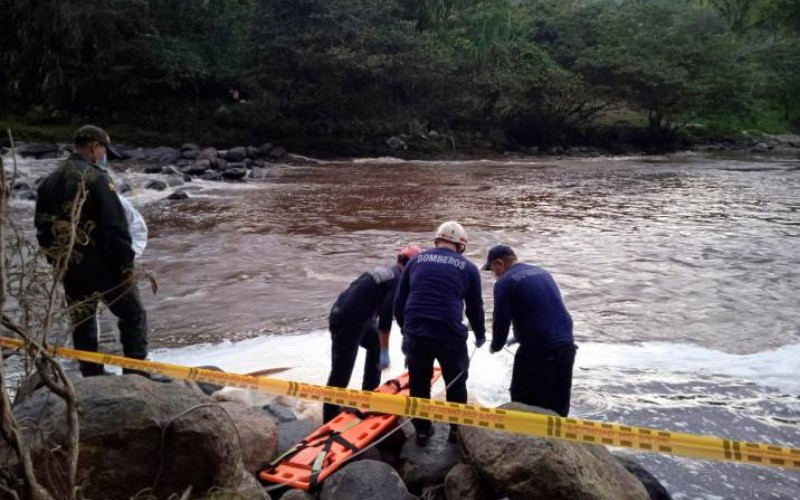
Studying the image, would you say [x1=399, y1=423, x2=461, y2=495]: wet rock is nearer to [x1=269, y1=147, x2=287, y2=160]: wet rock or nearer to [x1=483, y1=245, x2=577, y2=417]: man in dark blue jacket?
[x1=483, y1=245, x2=577, y2=417]: man in dark blue jacket

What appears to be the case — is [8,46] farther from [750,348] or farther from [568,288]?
[750,348]

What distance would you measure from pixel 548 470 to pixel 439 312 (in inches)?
52.2

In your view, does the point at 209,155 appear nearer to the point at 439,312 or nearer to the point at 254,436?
the point at 439,312

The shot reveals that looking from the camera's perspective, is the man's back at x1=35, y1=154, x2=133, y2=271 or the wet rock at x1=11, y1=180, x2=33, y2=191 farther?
the wet rock at x1=11, y1=180, x2=33, y2=191

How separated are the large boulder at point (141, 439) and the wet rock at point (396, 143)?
29.7 metres

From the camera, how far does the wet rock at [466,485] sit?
11.0 ft

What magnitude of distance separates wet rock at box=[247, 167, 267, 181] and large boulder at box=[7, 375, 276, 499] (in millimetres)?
19386

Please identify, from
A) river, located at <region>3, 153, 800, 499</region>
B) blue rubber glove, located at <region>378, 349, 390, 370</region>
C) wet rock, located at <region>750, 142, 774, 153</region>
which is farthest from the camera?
wet rock, located at <region>750, 142, 774, 153</region>

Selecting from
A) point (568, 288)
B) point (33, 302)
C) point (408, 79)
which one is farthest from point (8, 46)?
point (33, 302)

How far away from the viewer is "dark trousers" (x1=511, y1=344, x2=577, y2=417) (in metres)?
4.41

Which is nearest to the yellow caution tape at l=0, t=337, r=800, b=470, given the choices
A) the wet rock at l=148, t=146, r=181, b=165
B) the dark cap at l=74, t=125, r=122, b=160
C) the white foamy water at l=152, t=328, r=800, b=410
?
the dark cap at l=74, t=125, r=122, b=160

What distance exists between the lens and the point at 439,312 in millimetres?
4152

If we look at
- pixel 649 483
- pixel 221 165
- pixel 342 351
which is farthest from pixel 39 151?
pixel 649 483

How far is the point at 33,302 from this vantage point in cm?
257
